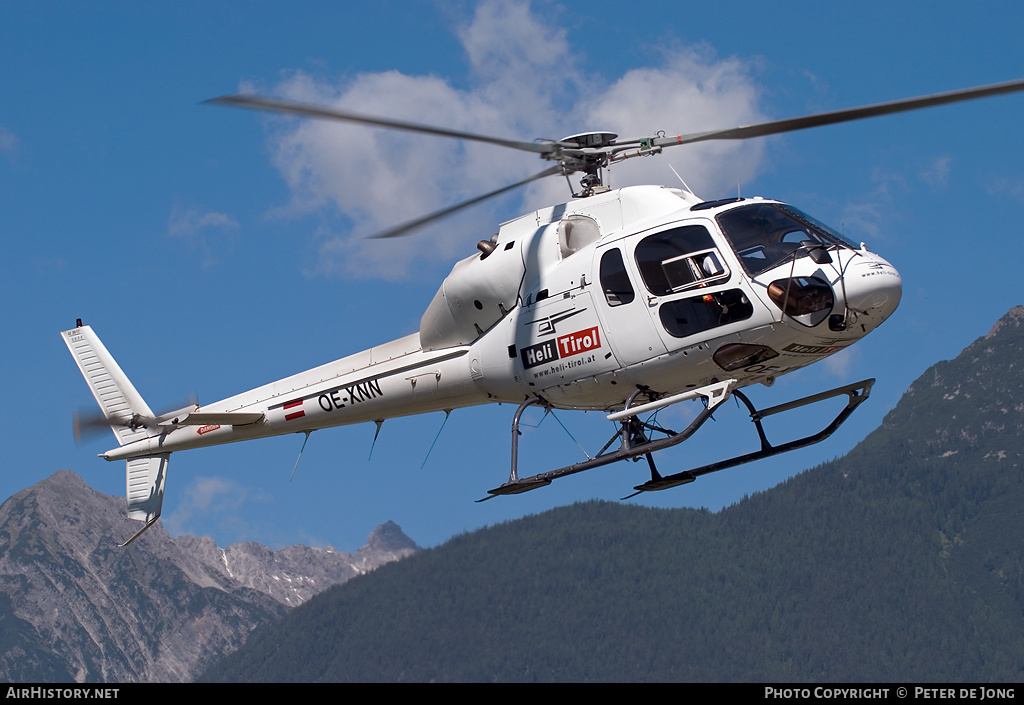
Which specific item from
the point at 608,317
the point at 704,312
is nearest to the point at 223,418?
the point at 608,317

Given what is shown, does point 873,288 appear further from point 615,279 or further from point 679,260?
point 615,279

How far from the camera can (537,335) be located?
21.8 metres

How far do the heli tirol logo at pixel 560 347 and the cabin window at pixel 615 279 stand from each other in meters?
0.61

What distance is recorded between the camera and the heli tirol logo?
21.0 meters

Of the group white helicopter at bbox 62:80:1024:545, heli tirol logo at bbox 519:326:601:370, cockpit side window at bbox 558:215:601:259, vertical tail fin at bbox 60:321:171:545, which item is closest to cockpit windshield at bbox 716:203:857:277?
white helicopter at bbox 62:80:1024:545

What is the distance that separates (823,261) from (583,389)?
4.46 metres

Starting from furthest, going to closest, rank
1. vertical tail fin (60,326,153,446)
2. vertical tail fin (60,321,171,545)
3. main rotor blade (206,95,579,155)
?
vertical tail fin (60,326,153,446) < vertical tail fin (60,321,171,545) < main rotor blade (206,95,579,155)

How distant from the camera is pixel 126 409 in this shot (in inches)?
1095

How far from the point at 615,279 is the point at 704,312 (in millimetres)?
1668

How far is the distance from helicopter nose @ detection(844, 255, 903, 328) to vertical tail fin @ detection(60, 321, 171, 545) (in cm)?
1440

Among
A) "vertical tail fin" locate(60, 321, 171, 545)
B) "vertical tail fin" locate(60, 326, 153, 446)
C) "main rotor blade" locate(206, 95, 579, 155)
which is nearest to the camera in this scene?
"main rotor blade" locate(206, 95, 579, 155)

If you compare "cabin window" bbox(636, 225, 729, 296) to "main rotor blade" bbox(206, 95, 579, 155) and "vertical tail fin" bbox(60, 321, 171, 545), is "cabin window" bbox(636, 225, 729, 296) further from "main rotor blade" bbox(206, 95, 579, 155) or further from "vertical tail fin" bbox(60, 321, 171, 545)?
"vertical tail fin" bbox(60, 321, 171, 545)
